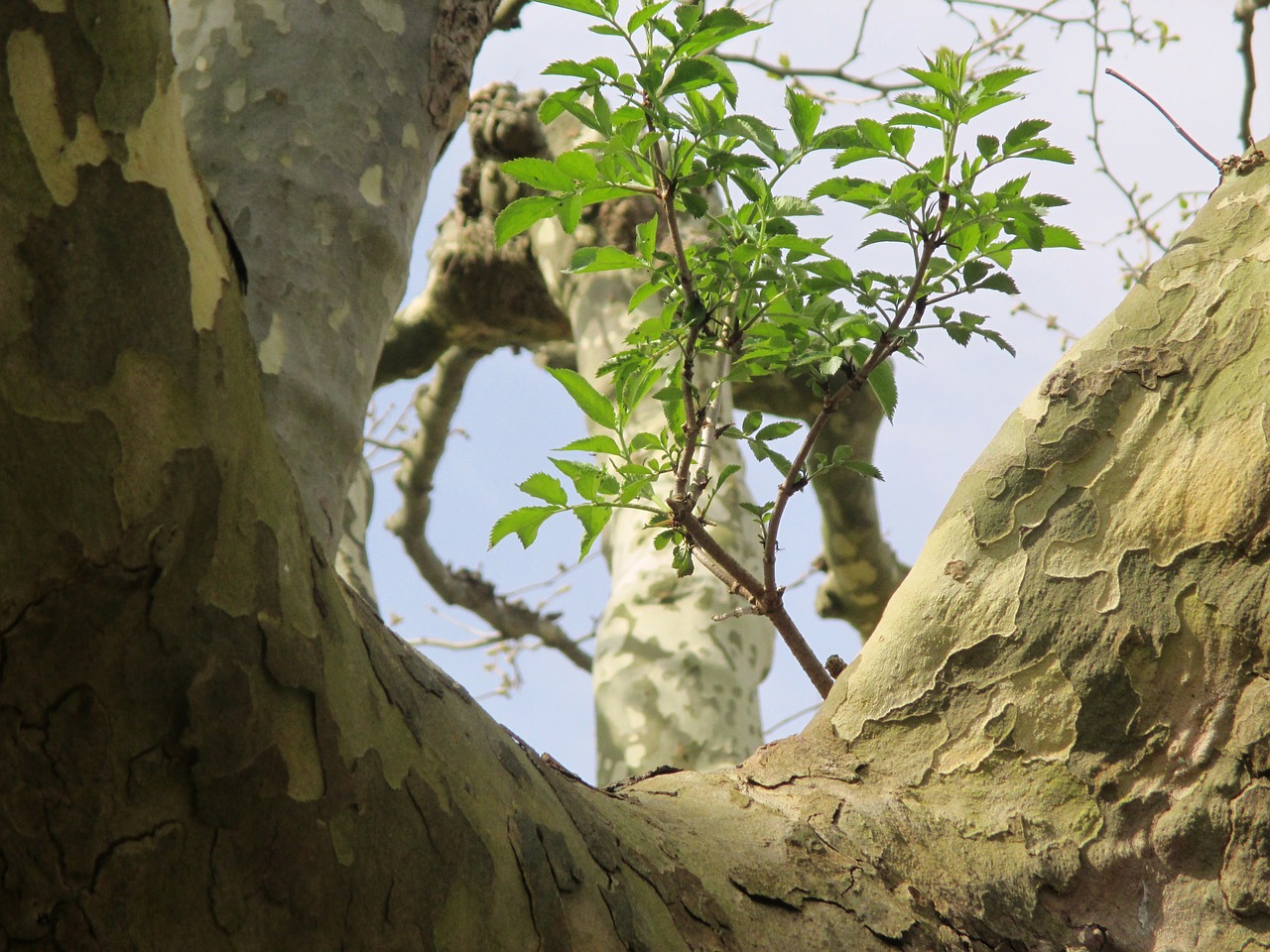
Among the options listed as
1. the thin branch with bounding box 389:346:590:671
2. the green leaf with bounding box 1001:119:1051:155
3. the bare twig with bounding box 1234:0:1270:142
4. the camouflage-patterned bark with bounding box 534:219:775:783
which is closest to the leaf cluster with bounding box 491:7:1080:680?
the green leaf with bounding box 1001:119:1051:155

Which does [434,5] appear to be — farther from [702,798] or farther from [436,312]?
[436,312]

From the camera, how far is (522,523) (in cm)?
122

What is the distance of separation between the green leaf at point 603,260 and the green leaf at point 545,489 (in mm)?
250

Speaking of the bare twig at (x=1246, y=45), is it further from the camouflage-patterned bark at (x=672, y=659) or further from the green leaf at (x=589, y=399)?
the green leaf at (x=589, y=399)

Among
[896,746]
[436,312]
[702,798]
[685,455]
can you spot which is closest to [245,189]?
[685,455]

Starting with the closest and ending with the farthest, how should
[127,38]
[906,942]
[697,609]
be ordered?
[127,38]
[906,942]
[697,609]

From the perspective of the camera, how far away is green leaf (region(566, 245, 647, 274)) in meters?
1.17

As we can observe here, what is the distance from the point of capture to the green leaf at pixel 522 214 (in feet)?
3.70

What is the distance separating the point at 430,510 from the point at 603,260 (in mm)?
4552

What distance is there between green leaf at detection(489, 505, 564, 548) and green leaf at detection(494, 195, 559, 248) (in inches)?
11.9

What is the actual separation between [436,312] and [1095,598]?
3802 mm

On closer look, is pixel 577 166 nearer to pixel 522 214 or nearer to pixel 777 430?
pixel 522 214

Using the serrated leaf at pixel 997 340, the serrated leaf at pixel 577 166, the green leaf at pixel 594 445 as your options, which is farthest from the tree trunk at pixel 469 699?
the serrated leaf at pixel 577 166

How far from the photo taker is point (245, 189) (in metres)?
1.35
